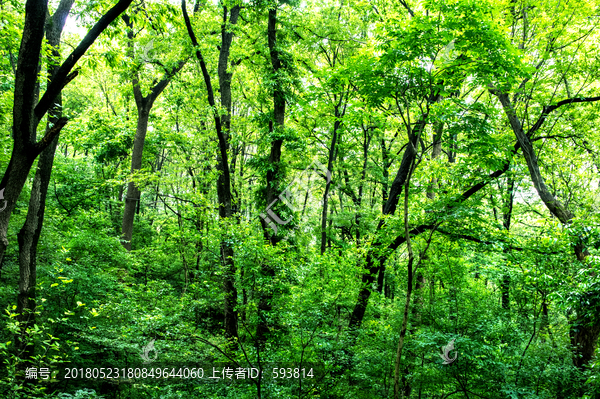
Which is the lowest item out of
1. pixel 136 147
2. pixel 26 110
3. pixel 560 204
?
pixel 26 110

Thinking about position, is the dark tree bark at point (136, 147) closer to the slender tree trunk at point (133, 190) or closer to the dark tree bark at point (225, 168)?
the slender tree trunk at point (133, 190)

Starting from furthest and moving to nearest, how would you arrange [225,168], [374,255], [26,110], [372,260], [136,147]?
[136,147], [374,255], [225,168], [372,260], [26,110]

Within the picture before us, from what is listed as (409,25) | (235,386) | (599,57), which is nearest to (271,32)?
(409,25)

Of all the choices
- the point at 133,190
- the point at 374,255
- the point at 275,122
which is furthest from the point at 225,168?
the point at 133,190

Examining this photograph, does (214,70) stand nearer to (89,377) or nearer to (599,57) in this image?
(89,377)

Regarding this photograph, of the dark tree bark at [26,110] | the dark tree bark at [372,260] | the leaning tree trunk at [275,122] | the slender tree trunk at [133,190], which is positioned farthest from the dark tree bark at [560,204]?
the slender tree trunk at [133,190]

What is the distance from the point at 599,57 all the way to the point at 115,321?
507 inches

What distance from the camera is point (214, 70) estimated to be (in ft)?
38.9

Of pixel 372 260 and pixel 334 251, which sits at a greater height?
pixel 334 251

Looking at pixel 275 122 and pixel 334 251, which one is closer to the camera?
pixel 334 251

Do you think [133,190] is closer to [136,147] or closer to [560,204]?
[136,147]

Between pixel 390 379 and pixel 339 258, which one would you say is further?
pixel 339 258

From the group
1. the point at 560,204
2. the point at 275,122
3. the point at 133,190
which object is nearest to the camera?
the point at 560,204

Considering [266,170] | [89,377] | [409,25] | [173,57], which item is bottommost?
[89,377]
